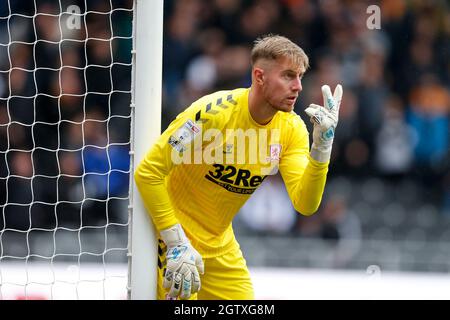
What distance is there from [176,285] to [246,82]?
4.37 m

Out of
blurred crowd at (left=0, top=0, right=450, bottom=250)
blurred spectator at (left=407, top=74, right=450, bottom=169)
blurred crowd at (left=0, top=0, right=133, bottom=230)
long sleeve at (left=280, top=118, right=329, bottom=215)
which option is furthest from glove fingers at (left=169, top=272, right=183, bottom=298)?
blurred spectator at (left=407, top=74, right=450, bottom=169)

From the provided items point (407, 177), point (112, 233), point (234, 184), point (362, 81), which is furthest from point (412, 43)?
point (234, 184)

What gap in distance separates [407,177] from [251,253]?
6.16ft

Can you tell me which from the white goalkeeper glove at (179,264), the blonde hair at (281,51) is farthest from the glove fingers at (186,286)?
the blonde hair at (281,51)

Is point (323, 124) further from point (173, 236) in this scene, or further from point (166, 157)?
point (173, 236)

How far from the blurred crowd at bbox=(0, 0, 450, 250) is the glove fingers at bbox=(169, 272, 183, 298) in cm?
291

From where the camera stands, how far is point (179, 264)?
4.88m

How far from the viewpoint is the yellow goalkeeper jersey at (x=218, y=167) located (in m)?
4.86

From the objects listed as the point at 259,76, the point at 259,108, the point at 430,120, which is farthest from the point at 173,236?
the point at 430,120

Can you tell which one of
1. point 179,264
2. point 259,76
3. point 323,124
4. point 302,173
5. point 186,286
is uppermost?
point 259,76

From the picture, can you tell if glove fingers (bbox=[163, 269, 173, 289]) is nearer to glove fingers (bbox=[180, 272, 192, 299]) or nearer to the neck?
glove fingers (bbox=[180, 272, 192, 299])

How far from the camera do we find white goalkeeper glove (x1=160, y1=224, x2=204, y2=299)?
489 cm

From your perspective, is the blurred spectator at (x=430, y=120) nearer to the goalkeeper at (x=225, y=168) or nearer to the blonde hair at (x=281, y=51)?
the goalkeeper at (x=225, y=168)

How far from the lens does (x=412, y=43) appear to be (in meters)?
9.63
